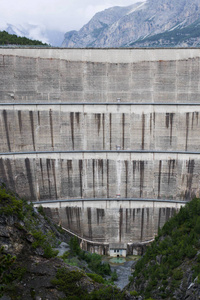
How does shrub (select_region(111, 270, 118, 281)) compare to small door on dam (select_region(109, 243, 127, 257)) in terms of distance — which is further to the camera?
small door on dam (select_region(109, 243, 127, 257))

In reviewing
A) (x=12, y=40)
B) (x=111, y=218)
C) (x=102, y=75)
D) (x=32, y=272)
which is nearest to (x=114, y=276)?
(x=111, y=218)

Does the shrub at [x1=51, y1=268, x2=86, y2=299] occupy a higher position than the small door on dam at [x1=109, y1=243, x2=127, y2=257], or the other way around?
the shrub at [x1=51, y1=268, x2=86, y2=299]

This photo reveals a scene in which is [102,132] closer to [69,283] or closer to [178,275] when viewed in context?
[178,275]

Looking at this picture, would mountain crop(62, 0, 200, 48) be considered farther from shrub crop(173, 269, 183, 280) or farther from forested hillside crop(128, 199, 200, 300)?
shrub crop(173, 269, 183, 280)

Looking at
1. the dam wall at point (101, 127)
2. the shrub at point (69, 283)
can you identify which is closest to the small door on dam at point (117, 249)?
the dam wall at point (101, 127)

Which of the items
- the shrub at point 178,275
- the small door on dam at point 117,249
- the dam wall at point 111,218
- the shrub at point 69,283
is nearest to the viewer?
the shrub at point 69,283

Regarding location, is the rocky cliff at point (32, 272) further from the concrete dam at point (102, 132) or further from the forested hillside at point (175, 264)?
the concrete dam at point (102, 132)

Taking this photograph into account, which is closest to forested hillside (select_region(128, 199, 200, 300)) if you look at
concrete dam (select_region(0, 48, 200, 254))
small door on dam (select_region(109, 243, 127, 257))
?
concrete dam (select_region(0, 48, 200, 254))
